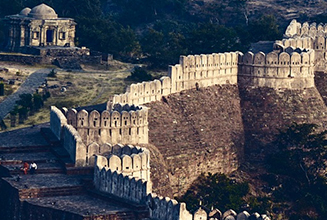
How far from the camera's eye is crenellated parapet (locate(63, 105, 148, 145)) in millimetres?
97562

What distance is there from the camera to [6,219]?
93.8 metres

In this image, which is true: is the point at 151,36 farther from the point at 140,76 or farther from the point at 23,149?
the point at 23,149

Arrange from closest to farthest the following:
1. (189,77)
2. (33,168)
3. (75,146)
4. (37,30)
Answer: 1. (75,146)
2. (33,168)
3. (189,77)
4. (37,30)

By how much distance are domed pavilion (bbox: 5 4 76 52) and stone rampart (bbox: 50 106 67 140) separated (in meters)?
46.8

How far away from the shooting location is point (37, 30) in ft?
497

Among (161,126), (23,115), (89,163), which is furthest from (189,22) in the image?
(89,163)

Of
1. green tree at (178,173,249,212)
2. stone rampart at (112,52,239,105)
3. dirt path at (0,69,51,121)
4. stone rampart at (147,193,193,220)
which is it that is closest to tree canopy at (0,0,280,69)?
dirt path at (0,69,51,121)

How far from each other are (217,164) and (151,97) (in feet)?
22.7

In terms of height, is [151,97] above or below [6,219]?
above

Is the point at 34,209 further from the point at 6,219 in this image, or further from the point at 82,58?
the point at 82,58

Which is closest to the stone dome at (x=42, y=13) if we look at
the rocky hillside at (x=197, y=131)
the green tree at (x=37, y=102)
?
the green tree at (x=37, y=102)

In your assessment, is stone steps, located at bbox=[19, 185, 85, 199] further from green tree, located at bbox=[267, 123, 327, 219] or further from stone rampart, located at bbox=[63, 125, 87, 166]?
green tree, located at bbox=[267, 123, 327, 219]

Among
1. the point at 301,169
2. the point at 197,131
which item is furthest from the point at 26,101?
the point at 301,169

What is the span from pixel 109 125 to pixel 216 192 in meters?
9.81
